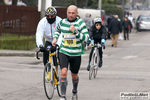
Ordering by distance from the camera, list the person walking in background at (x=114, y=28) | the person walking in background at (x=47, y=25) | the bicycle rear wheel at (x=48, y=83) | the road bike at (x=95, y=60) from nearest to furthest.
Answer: the bicycle rear wheel at (x=48, y=83) < the person walking in background at (x=47, y=25) < the road bike at (x=95, y=60) < the person walking in background at (x=114, y=28)

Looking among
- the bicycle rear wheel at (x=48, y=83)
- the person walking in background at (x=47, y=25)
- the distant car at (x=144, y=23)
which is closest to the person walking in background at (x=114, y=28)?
the person walking in background at (x=47, y=25)

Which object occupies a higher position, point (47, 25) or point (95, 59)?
point (47, 25)

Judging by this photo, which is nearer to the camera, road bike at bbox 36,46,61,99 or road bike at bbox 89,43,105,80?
road bike at bbox 36,46,61,99

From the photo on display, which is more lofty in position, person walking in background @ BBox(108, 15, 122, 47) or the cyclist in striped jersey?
the cyclist in striped jersey

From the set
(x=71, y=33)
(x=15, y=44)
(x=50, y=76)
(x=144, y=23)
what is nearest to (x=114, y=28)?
(x=15, y=44)

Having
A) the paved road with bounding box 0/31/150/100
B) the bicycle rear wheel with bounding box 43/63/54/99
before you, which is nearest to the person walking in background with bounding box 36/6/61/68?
the bicycle rear wheel with bounding box 43/63/54/99

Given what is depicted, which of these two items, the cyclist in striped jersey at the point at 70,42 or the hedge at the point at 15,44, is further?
the hedge at the point at 15,44

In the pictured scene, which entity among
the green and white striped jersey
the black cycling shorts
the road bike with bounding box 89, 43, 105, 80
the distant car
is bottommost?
the distant car

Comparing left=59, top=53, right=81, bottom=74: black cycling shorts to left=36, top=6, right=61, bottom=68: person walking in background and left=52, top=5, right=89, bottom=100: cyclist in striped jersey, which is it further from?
left=36, top=6, right=61, bottom=68: person walking in background

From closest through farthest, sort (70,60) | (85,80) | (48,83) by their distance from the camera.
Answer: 1. (70,60)
2. (48,83)
3. (85,80)

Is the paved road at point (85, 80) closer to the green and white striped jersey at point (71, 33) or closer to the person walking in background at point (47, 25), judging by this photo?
the person walking in background at point (47, 25)

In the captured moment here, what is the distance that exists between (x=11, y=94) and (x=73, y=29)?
2165 mm

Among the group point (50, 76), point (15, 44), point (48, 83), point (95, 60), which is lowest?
point (15, 44)

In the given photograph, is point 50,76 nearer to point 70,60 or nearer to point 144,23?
point 70,60
